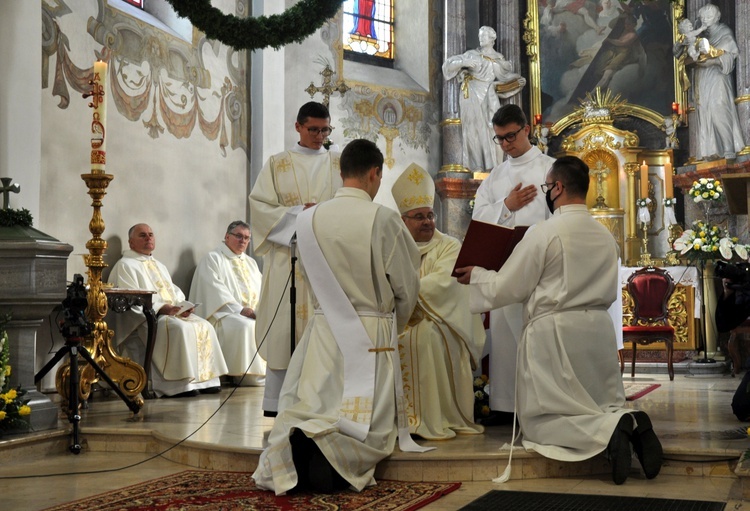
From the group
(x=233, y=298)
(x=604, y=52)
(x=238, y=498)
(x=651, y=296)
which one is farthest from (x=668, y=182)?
(x=238, y=498)

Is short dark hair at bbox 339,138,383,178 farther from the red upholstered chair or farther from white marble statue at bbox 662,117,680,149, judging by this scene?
white marble statue at bbox 662,117,680,149

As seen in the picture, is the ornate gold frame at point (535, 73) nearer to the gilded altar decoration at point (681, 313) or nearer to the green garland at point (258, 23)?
the gilded altar decoration at point (681, 313)

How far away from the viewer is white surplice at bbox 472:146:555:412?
542 centimetres

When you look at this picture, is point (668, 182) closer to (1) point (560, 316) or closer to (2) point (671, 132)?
(2) point (671, 132)

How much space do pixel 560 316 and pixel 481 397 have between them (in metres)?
1.30

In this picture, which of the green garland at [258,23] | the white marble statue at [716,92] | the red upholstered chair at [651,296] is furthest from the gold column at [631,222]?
the green garland at [258,23]

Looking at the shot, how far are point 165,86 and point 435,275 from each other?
514 cm

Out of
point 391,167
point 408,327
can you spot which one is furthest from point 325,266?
point 391,167

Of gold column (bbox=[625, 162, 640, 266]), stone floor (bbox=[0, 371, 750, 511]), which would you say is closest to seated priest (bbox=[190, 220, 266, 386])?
stone floor (bbox=[0, 371, 750, 511])

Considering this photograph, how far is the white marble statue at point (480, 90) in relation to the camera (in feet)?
45.4

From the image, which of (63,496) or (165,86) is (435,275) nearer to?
(63,496)

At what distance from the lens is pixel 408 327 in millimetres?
5242

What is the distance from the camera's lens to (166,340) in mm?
8023

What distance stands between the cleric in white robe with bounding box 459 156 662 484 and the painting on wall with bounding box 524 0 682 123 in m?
9.65
